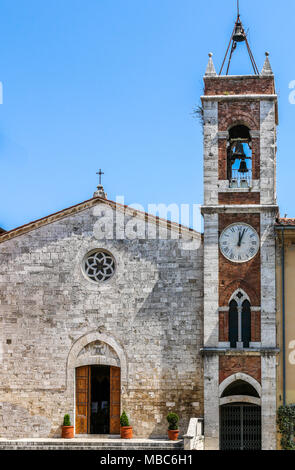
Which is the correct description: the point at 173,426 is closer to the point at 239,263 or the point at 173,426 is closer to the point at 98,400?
the point at 98,400

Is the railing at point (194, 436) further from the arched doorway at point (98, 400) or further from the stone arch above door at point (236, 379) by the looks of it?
the arched doorway at point (98, 400)

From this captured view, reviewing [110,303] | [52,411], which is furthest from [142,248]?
[52,411]

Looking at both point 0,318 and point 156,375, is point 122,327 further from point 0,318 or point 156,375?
point 0,318

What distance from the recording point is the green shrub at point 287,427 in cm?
2761

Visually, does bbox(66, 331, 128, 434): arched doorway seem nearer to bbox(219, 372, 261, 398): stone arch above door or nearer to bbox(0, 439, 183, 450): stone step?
bbox(0, 439, 183, 450): stone step

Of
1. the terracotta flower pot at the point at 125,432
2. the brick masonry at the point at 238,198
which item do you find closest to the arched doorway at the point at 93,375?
the terracotta flower pot at the point at 125,432

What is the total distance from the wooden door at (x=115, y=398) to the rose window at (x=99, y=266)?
305cm

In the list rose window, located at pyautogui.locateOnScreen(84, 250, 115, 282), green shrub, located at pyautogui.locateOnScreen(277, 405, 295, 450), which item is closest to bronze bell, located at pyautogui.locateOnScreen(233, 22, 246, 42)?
rose window, located at pyautogui.locateOnScreen(84, 250, 115, 282)

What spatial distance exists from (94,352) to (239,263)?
5617 millimetres

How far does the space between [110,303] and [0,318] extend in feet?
12.4

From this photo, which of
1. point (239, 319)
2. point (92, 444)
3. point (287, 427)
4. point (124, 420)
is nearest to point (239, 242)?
point (239, 319)

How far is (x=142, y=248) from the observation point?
2986 cm

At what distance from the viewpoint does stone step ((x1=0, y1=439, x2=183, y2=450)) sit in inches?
1085
